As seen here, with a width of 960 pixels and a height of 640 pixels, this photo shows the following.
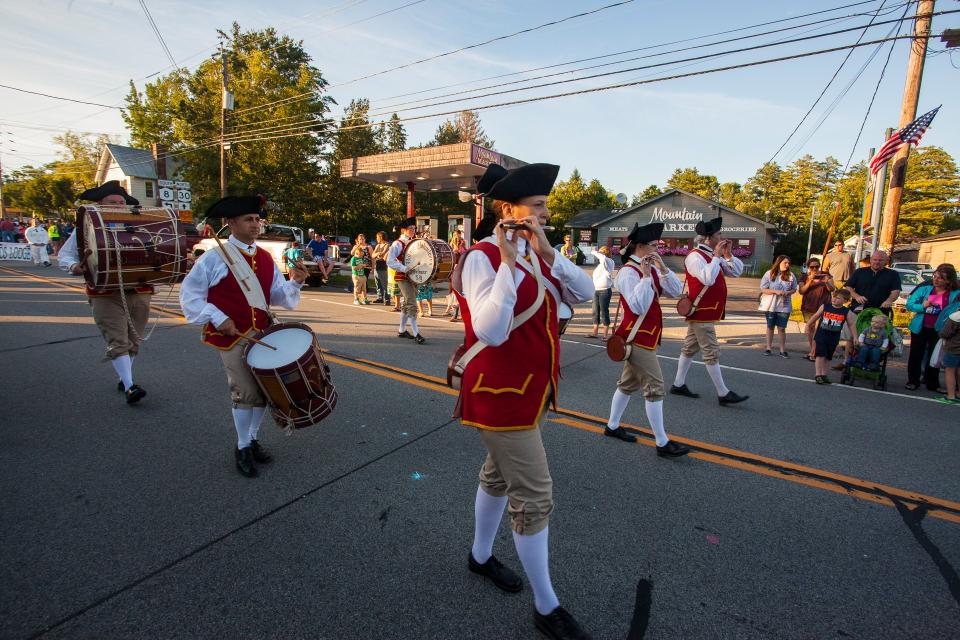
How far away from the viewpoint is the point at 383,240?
13141 millimetres

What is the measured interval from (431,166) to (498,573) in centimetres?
1840

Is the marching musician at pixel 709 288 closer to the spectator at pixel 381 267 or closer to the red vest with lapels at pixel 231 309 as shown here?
the red vest with lapels at pixel 231 309

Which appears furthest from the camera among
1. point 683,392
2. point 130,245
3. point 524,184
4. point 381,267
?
point 381,267

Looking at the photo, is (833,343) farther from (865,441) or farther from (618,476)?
(618,476)

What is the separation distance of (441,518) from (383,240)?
10.8 meters

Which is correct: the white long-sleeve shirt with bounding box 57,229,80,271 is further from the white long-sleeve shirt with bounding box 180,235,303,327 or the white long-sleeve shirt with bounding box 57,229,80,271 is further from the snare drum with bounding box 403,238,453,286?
the snare drum with bounding box 403,238,453,286

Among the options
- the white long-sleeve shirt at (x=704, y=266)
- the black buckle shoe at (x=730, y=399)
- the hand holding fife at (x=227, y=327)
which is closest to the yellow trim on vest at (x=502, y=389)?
the hand holding fife at (x=227, y=327)

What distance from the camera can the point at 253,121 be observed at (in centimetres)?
3166

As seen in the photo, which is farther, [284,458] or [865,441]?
[865,441]

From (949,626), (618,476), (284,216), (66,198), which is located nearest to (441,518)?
(618,476)

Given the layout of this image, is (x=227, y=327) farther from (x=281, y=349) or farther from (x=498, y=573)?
(x=498, y=573)

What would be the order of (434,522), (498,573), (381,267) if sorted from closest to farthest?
(498,573) → (434,522) → (381,267)

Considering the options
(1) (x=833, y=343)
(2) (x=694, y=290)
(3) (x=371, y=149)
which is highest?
(3) (x=371, y=149)

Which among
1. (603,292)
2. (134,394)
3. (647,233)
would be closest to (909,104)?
(603,292)
